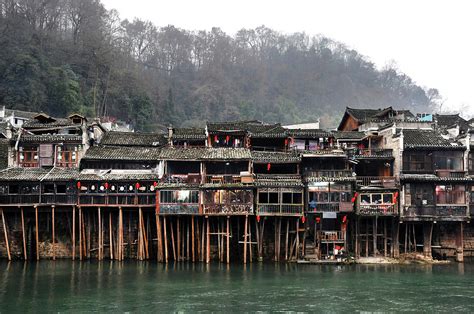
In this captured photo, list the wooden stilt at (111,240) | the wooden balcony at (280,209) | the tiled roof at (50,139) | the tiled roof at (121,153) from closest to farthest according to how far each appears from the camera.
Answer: the wooden balcony at (280,209)
the wooden stilt at (111,240)
the tiled roof at (121,153)
the tiled roof at (50,139)

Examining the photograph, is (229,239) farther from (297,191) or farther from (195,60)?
(195,60)

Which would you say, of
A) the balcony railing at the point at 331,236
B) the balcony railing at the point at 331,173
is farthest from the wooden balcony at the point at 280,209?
the balcony railing at the point at 331,173

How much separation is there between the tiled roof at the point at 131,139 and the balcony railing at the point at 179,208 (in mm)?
8365

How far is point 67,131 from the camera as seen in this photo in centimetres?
4816

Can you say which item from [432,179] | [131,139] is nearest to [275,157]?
[432,179]

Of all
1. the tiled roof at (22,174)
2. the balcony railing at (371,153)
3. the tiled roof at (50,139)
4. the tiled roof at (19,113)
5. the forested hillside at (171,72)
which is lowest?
the tiled roof at (22,174)

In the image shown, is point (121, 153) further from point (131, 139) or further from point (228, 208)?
point (228, 208)

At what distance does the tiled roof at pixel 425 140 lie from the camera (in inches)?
1829

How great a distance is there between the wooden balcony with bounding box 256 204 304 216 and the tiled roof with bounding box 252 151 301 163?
4470 millimetres

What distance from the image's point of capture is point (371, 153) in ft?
157

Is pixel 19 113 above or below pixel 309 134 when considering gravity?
above

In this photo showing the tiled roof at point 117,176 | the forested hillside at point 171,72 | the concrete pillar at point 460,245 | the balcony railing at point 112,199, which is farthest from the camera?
the forested hillside at point 171,72

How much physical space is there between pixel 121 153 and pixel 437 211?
94.9ft

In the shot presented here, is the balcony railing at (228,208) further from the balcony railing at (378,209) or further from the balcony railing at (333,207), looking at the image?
the balcony railing at (378,209)
